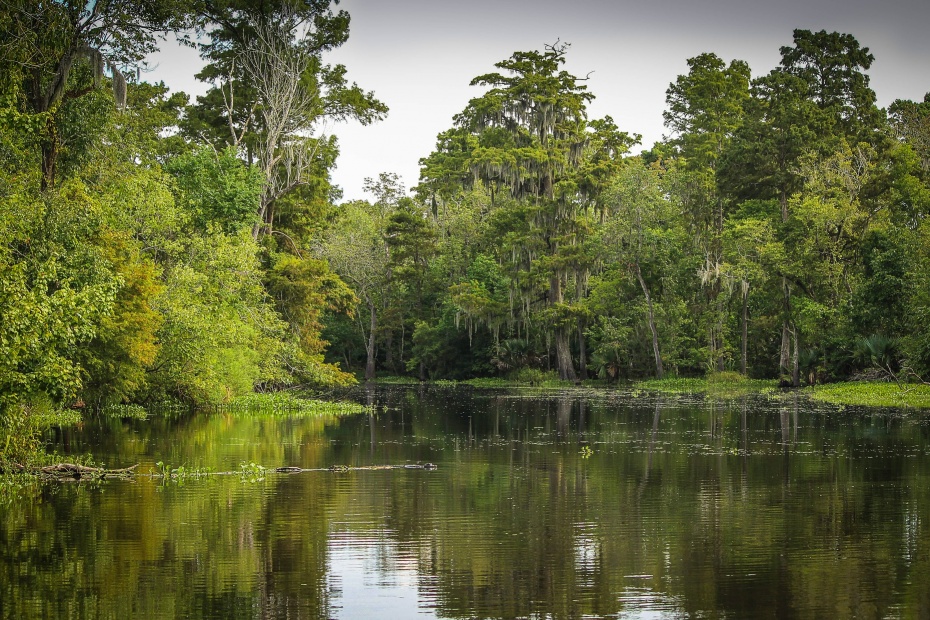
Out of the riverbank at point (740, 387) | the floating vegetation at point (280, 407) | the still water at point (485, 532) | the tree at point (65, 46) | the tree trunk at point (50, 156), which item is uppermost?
the tree at point (65, 46)

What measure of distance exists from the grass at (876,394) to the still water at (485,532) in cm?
1249

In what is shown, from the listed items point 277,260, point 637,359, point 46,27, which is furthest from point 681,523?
point 637,359

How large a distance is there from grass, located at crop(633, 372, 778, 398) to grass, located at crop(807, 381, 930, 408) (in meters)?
5.16

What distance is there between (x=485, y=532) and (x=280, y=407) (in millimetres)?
24357

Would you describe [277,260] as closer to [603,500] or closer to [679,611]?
[603,500]

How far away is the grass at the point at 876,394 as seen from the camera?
34.0m

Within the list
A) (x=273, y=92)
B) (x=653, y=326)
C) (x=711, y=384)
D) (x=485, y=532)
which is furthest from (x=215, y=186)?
(x=485, y=532)

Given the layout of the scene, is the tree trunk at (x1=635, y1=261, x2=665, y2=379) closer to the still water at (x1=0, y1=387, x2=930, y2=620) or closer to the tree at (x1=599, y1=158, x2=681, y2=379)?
the tree at (x1=599, y1=158, x2=681, y2=379)

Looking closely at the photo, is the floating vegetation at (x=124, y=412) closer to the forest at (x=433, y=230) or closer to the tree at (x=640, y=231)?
the forest at (x=433, y=230)

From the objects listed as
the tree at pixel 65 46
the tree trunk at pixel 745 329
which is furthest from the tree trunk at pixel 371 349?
the tree at pixel 65 46

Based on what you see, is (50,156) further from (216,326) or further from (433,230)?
(433,230)

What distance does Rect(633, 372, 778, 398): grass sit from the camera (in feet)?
154

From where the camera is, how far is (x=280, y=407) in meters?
35.1

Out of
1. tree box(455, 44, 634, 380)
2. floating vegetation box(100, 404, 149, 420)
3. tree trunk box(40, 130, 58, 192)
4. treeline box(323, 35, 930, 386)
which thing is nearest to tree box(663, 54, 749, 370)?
treeline box(323, 35, 930, 386)
